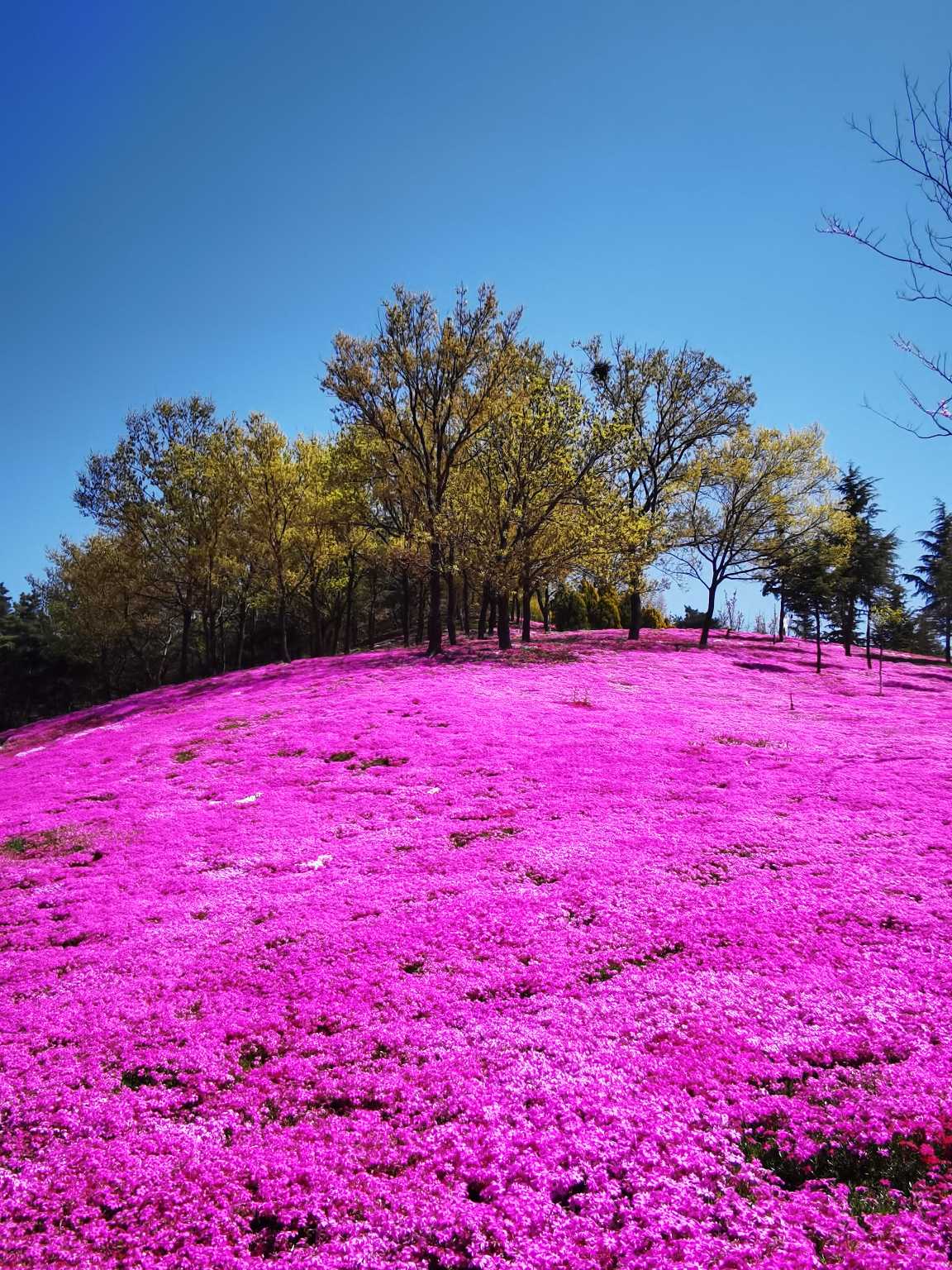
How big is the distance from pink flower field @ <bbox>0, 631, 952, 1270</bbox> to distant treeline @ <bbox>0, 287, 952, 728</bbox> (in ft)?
59.7

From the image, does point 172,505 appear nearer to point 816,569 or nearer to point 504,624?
point 504,624

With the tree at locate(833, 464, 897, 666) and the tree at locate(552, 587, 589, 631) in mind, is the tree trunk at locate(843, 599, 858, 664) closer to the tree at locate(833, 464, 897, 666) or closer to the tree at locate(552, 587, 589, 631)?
the tree at locate(833, 464, 897, 666)

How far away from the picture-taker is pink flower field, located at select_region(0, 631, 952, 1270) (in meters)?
3.71

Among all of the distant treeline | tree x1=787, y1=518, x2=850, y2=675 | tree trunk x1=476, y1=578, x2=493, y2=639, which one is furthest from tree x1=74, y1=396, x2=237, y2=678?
tree x1=787, y1=518, x2=850, y2=675

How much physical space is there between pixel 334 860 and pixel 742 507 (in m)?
34.5

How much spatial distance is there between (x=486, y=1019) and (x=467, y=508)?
2574cm

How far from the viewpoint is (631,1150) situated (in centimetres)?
409

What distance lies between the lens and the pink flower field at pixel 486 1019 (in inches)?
146

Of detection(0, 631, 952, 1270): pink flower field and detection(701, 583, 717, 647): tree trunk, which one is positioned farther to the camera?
detection(701, 583, 717, 647): tree trunk

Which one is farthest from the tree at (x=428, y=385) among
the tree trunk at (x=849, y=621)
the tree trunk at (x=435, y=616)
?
the tree trunk at (x=849, y=621)

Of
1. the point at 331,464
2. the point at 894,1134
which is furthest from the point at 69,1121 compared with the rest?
the point at 331,464

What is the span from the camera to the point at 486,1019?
5.48 metres

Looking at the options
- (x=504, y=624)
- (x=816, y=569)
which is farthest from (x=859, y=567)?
(x=504, y=624)

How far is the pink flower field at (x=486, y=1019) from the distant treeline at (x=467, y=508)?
A: 59.7 ft
